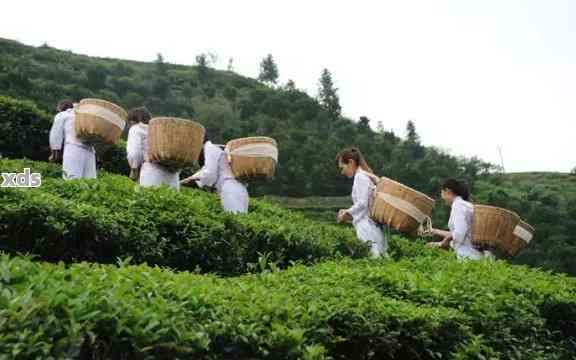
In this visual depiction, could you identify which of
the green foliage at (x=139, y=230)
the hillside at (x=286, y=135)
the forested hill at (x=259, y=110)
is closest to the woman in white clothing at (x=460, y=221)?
the green foliage at (x=139, y=230)

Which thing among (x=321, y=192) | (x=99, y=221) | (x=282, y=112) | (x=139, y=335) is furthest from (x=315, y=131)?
(x=139, y=335)

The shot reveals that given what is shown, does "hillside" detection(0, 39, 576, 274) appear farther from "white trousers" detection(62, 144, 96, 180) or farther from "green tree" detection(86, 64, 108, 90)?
"white trousers" detection(62, 144, 96, 180)

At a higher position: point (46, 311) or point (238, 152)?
point (238, 152)

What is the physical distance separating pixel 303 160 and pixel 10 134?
48.7 feet

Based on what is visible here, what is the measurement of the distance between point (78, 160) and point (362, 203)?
129 inches

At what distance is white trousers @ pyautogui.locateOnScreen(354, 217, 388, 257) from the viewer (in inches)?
297

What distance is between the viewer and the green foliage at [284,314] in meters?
2.64

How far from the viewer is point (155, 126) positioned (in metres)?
7.11

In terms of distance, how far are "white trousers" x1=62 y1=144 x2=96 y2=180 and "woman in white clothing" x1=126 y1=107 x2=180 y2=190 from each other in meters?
0.74

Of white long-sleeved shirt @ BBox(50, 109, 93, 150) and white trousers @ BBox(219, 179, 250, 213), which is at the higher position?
white long-sleeved shirt @ BBox(50, 109, 93, 150)

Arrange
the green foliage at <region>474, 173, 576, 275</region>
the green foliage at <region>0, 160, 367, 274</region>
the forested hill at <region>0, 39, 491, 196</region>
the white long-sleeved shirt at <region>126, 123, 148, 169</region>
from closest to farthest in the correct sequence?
the green foliage at <region>0, 160, 367, 274</region>
the white long-sleeved shirt at <region>126, 123, 148, 169</region>
the green foliage at <region>474, 173, 576, 275</region>
the forested hill at <region>0, 39, 491, 196</region>

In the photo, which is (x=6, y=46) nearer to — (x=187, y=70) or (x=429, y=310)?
(x=187, y=70)

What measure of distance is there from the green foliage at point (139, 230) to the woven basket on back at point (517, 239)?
2.18m

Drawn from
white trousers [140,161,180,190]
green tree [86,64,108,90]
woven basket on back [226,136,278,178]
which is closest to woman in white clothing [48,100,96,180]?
white trousers [140,161,180,190]
